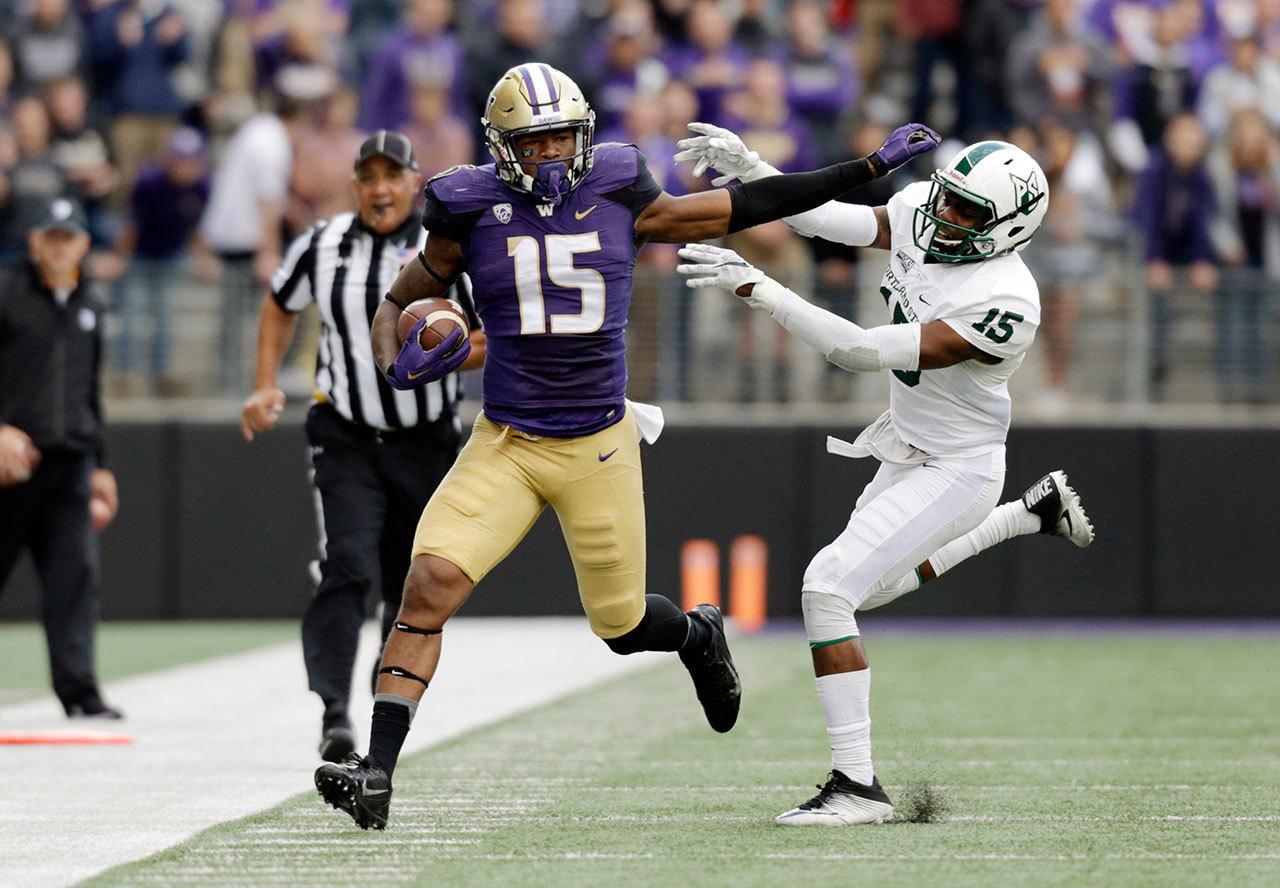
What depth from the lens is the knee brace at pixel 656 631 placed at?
19.6 feet

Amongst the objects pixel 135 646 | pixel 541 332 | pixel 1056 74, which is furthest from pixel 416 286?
pixel 1056 74

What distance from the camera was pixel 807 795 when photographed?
19.5 ft

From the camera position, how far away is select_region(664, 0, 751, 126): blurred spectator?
1255 centimetres

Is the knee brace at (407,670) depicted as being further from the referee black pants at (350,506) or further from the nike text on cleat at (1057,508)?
the nike text on cleat at (1057,508)

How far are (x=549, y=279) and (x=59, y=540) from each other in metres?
3.48

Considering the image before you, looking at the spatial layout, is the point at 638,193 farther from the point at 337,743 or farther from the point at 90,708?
the point at 90,708

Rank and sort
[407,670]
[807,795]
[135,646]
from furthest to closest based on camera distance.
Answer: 1. [135,646]
2. [807,795]
3. [407,670]

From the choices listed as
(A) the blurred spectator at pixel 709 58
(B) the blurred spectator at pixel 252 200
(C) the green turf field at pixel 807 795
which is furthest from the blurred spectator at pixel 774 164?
(C) the green turf field at pixel 807 795

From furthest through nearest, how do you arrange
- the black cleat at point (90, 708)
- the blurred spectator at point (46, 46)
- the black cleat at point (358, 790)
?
the blurred spectator at point (46, 46) → the black cleat at point (90, 708) → the black cleat at point (358, 790)

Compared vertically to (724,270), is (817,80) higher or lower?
higher

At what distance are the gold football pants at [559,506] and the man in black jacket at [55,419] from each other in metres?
3.02

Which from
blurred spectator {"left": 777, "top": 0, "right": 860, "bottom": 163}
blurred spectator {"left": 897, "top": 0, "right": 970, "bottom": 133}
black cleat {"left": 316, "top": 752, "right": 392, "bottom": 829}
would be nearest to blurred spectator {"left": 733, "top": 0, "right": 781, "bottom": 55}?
blurred spectator {"left": 777, "top": 0, "right": 860, "bottom": 163}

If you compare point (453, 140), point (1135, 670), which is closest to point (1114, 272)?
point (1135, 670)

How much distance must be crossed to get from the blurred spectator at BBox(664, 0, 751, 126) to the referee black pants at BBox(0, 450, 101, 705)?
212 inches
